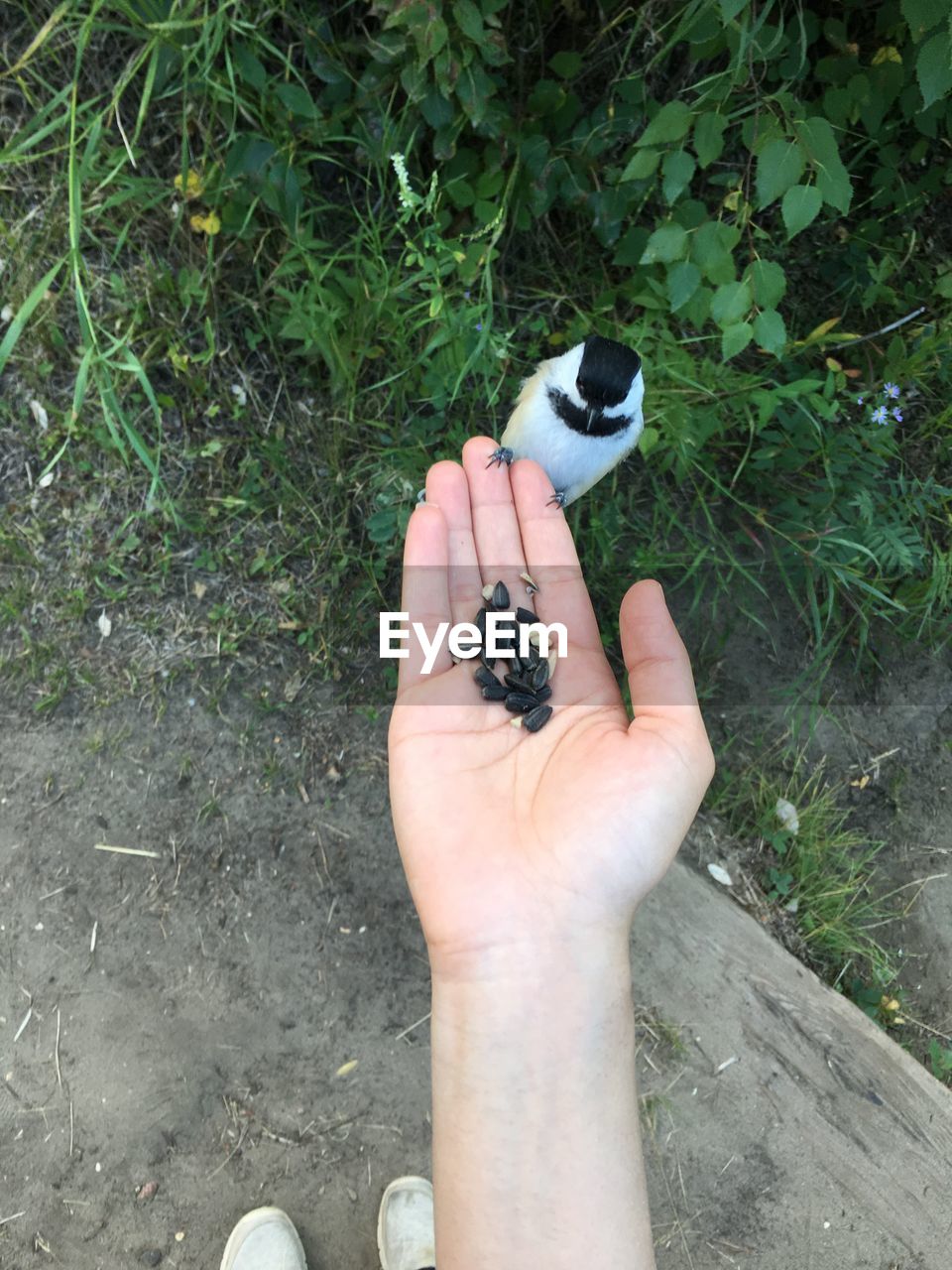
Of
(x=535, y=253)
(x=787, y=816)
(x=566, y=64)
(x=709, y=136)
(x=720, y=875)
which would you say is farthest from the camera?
Result: (x=535, y=253)

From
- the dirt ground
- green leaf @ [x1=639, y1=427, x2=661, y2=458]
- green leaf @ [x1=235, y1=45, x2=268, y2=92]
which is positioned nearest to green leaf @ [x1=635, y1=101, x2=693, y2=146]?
green leaf @ [x1=639, y1=427, x2=661, y2=458]

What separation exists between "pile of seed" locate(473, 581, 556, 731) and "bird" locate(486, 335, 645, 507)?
1.54 feet

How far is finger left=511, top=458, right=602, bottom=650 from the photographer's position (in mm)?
2445

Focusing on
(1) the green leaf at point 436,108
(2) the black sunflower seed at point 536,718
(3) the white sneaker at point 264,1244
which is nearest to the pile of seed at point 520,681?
(2) the black sunflower seed at point 536,718

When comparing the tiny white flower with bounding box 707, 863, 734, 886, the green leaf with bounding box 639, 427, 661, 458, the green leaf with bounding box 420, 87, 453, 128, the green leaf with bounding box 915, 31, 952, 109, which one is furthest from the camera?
the tiny white flower with bounding box 707, 863, 734, 886

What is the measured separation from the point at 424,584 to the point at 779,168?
1456 mm

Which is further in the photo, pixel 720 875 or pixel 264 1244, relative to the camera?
pixel 720 875

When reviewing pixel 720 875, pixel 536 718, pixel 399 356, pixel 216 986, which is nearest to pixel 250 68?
pixel 399 356

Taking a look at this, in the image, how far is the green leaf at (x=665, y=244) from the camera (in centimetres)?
245

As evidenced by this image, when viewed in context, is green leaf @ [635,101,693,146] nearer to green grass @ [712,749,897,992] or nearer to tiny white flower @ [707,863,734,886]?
green grass @ [712,749,897,992]

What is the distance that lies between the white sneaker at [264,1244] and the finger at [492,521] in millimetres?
2123

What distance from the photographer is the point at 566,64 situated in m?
2.76

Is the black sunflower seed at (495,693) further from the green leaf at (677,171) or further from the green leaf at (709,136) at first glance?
the green leaf at (709,136)

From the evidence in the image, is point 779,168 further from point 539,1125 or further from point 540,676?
point 539,1125
